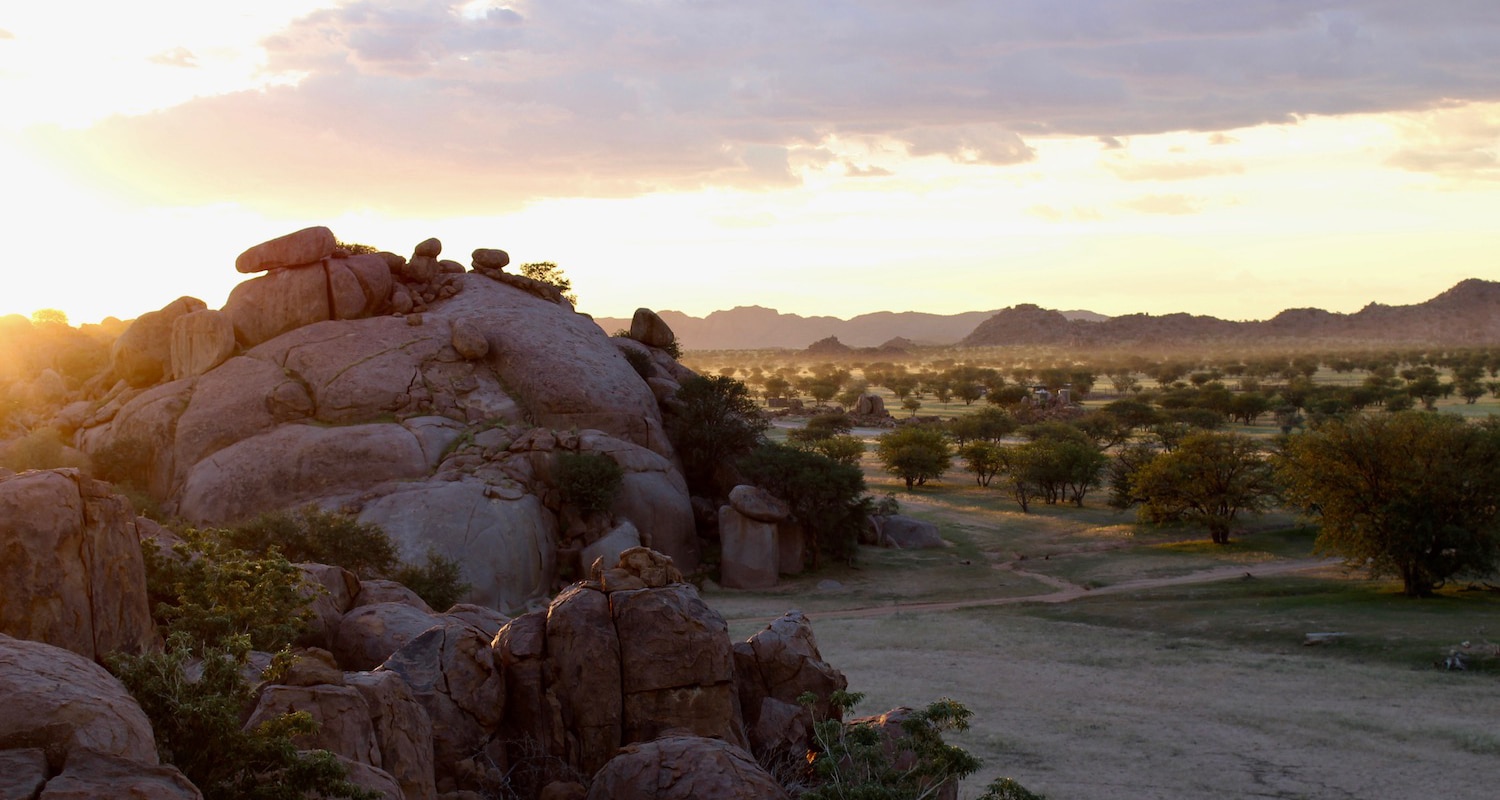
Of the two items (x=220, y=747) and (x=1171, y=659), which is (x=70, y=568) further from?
(x=1171, y=659)

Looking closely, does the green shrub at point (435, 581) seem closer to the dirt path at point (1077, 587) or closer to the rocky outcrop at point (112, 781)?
the dirt path at point (1077, 587)

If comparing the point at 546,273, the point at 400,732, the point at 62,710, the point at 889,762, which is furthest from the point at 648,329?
the point at 62,710

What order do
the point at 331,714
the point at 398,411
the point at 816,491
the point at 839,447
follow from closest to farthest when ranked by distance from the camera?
the point at 331,714
the point at 398,411
the point at 816,491
the point at 839,447

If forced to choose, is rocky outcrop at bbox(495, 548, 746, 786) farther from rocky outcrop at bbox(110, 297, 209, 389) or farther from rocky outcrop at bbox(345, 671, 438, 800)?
rocky outcrop at bbox(110, 297, 209, 389)

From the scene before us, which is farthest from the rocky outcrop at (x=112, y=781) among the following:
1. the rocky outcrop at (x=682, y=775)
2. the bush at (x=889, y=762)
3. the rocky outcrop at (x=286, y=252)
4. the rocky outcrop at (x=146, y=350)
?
the rocky outcrop at (x=146, y=350)

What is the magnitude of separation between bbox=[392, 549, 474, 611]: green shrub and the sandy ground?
7.90 meters

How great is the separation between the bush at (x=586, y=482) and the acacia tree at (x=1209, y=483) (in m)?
23.1

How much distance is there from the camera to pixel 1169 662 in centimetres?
2938

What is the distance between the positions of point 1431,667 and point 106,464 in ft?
128

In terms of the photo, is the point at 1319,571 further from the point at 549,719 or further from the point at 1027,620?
the point at 549,719

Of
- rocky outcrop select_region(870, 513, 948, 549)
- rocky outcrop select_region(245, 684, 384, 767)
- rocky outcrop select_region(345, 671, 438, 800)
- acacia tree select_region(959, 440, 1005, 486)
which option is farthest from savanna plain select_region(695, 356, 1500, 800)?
acacia tree select_region(959, 440, 1005, 486)

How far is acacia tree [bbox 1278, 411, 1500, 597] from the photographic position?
35.0m

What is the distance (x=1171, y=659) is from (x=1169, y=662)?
12.5 inches

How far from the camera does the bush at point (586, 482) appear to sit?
3784cm
